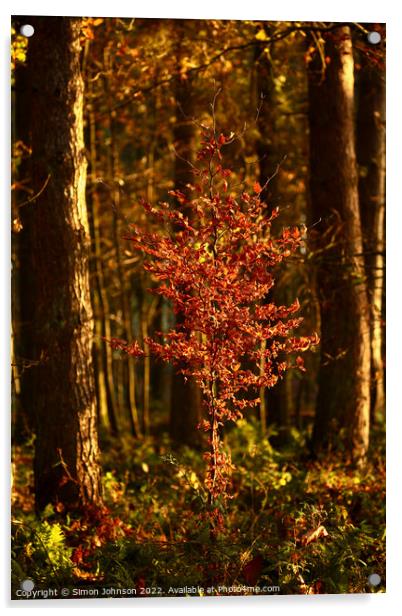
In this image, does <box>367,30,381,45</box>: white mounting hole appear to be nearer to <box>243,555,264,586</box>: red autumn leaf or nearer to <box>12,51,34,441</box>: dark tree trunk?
<box>12,51,34,441</box>: dark tree trunk

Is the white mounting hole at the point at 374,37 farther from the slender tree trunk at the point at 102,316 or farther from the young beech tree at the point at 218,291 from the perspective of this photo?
the slender tree trunk at the point at 102,316

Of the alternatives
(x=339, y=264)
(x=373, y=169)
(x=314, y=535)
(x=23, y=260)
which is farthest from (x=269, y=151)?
(x=314, y=535)

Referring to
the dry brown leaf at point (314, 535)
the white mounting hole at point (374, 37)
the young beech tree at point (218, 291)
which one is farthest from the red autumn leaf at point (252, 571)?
the white mounting hole at point (374, 37)

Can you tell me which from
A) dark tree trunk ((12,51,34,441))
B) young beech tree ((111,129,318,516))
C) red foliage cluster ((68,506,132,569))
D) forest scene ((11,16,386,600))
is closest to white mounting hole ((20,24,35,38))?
forest scene ((11,16,386,600))

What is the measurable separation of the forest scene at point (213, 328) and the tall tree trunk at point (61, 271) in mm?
13

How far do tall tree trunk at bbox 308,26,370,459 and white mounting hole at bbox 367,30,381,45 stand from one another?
0.86 meters

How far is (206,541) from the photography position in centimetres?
614

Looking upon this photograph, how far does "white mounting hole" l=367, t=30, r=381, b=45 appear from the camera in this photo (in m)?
6.93
